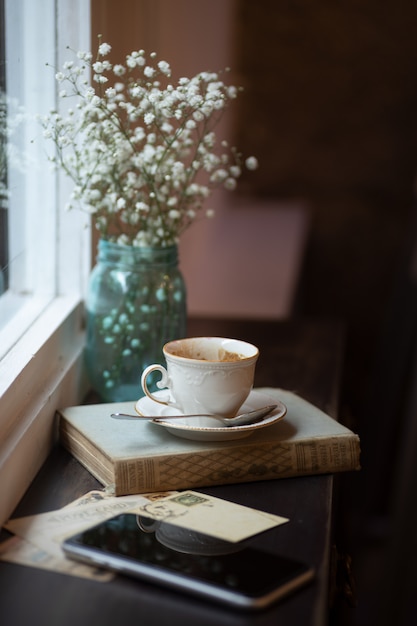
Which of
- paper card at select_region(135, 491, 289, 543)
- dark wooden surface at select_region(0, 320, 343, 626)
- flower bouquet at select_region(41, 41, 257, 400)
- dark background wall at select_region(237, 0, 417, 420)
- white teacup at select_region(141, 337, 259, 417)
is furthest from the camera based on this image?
dark background wall at select_region(237, 0, 417, 420)

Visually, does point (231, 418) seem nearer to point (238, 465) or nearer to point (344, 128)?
point (238, 465)

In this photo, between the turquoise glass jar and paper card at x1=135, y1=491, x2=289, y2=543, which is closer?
paper card at x1=135, y1=491, x2=289, y2=543

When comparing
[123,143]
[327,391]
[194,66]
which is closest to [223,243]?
[194,66]

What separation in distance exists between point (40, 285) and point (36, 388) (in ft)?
0.93

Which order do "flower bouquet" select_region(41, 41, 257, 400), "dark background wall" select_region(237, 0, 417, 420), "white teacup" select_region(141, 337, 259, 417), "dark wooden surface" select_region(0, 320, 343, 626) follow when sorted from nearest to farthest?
"dark wooden surface" select_region(0, 320, 343, 626) < "white teacup" select_region(141, 337, 259, 417) < "flower bouquet" select_region(41, 41, 257, 400) < "dark background wall" select_region(237, 0, 417, 420)

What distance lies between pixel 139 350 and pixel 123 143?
0.28 meters

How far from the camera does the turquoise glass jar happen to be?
1.14 meters

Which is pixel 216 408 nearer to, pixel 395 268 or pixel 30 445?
pixel 30 445

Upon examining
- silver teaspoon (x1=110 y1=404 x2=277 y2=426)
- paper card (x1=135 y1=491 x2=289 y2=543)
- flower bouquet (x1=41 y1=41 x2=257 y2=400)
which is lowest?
paper card (x1=135 y1=491 x2=289 y2=543)

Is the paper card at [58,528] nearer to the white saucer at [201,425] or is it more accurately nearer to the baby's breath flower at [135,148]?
the white saucer at [201,425]

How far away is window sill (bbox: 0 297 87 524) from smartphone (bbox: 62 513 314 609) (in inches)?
5.1

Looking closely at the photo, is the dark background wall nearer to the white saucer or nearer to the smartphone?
the white saucer

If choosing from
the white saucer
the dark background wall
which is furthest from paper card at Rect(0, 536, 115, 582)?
the dark background wall

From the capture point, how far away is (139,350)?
3.76 feet
